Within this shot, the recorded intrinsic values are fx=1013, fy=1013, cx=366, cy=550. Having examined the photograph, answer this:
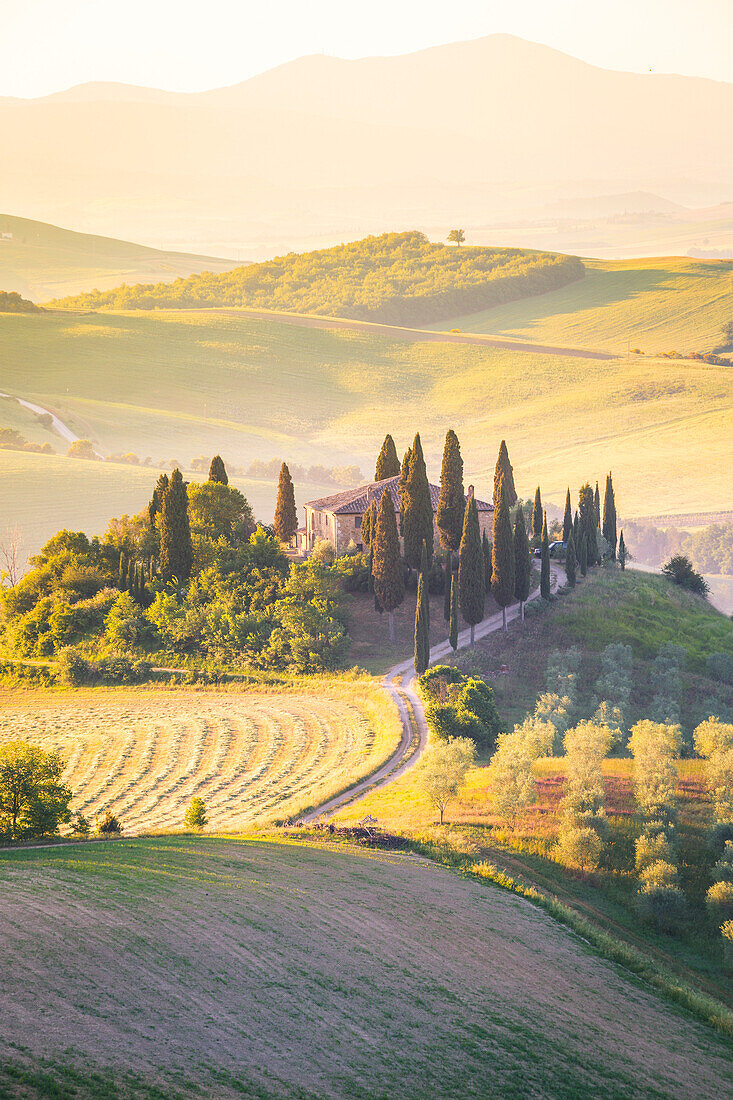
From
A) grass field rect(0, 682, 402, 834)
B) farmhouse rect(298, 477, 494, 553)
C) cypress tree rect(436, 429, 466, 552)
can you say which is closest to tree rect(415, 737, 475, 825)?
grass field rect(0, 682, 402, 834)

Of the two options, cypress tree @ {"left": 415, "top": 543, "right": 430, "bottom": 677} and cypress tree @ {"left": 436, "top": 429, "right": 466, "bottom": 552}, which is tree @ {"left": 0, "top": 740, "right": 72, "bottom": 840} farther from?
cypress tree @ {"left": 436, "top": 429, "right": 466, "bottom": 552}

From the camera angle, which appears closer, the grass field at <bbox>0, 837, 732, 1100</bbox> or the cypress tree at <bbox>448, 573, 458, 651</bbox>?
the grass field at <bbox>0, 837, 732, 1100</bbox>

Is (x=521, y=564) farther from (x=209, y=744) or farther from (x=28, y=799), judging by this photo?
(x=28, y=799)

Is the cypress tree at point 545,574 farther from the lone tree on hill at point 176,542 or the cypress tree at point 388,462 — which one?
the lone tree on hill at point 176,542

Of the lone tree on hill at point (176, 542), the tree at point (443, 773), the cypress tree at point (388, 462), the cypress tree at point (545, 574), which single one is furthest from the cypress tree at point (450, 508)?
the tree at point (443, 773)

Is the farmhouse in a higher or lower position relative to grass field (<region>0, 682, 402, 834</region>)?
higher

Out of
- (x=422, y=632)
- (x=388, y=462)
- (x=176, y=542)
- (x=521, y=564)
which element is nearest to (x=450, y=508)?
(x=521, y=564)
